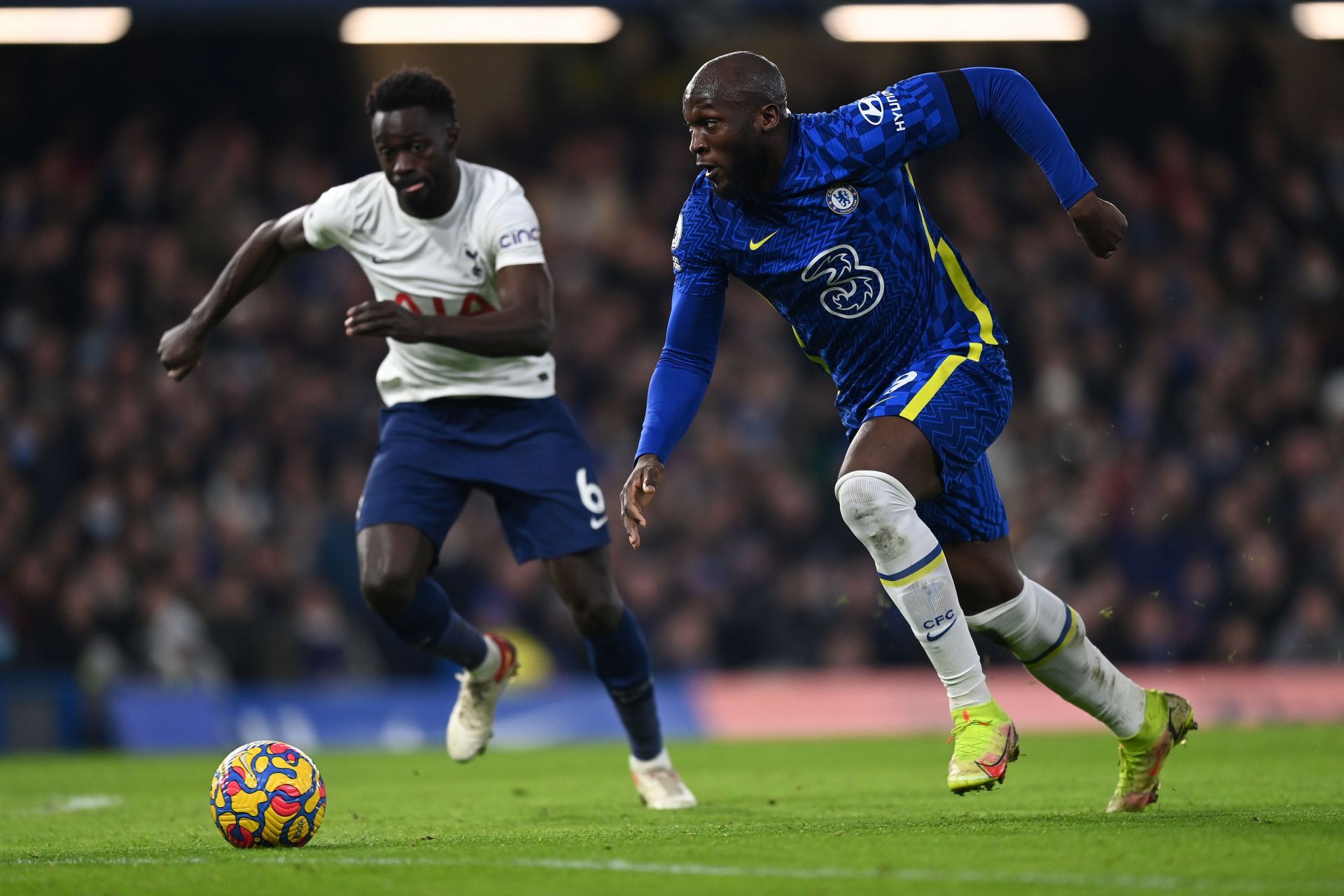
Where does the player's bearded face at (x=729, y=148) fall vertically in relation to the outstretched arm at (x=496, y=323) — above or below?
above

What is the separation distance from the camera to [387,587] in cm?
631

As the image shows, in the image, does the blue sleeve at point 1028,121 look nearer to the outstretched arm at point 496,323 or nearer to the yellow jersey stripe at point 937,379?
the yellow jersey stripe at point 937,379

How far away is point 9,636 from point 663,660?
525cm

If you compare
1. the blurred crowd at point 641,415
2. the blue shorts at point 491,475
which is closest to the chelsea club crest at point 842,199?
the blue shorts at point 491,475

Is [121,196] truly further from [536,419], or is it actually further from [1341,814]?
[1341,814]

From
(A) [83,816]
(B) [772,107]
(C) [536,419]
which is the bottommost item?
(A) [83,816]

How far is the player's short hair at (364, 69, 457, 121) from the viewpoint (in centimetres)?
628

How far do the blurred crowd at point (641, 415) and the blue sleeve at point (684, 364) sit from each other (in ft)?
23.9

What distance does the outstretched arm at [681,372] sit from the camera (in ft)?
18.1

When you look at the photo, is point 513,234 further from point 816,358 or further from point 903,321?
point 903,321

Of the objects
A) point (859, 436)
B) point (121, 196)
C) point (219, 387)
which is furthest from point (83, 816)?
point (121, 196)

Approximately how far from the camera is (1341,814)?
17.3 feet

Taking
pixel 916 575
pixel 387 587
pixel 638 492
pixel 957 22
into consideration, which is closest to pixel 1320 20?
pixel 957 22

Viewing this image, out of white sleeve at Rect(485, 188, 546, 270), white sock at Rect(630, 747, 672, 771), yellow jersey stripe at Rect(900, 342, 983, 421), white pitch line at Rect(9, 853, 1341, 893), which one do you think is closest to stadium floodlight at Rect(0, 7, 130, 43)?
white sleeve at Rect(485, 188, 546, 270)
